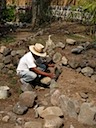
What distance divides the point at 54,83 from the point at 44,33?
3762 millimetres

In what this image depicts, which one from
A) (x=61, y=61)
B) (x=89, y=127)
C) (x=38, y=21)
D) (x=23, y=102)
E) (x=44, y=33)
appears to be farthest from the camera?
(x=38, y=21)

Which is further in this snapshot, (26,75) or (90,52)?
(90,52)

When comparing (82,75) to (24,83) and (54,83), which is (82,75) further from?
(24,83)

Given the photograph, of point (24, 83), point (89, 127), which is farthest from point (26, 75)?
point (89, 127)

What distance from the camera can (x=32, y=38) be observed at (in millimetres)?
9969

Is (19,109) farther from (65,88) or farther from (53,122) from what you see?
(65,88)

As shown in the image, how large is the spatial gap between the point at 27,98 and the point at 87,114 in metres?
1.11

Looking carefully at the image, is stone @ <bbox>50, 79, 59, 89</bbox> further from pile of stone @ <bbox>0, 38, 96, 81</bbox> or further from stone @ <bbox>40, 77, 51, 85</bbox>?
pile of stone @ <bbox>0, 38, 96, 81</bbox>

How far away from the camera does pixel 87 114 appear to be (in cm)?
584

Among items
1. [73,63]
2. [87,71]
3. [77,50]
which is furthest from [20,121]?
[77,50]

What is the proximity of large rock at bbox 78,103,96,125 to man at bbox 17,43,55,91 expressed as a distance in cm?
129

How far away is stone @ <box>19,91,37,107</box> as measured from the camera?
6304 mm

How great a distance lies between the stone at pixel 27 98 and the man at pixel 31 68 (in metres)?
0.40

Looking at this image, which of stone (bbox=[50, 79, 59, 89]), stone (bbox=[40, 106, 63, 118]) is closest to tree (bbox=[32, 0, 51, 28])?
stone (bbox=[50, 79, 59, 89])
